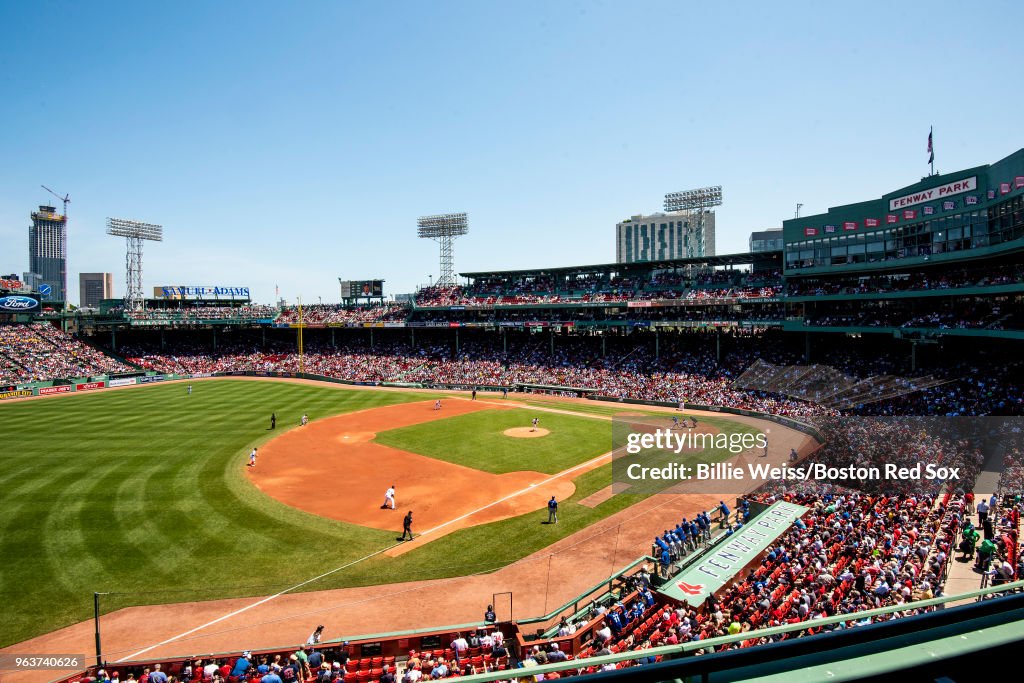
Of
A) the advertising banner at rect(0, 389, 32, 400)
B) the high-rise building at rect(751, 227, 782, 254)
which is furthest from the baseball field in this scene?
the high-rise building at rect(751, 227, 782, 254)

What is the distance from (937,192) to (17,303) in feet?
317

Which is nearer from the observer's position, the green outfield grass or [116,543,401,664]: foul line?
[116,543,401,664]: foul line

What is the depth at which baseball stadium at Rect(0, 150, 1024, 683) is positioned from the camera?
1367 cm

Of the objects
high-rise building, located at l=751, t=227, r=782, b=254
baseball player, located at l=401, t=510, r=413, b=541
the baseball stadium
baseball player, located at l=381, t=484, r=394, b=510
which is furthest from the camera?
high-rise building, located at l=751, t=227, r=782, b=254

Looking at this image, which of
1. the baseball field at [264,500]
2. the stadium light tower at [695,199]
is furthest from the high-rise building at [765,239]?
the baseball field at [264,500]

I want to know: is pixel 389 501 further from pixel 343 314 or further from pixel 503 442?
pixel 343 314

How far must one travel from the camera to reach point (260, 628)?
53.4ft

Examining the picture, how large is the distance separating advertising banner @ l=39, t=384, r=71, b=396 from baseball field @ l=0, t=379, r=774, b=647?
1413cm

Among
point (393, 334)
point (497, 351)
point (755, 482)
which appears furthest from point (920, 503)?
point (393, 334)

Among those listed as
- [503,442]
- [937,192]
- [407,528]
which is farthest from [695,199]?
[407,528]

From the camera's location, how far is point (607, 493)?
27.4 m

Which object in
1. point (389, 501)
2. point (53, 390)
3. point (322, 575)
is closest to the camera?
point (322, 575)

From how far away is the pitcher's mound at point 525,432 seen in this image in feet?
129

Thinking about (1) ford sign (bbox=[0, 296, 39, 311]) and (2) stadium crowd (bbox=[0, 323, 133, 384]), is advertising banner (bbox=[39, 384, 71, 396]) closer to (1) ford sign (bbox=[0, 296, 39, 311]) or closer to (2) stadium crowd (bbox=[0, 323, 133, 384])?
(2) stadium crowd (bbox=[0, 323, 133, 384])
